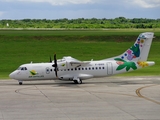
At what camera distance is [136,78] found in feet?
178

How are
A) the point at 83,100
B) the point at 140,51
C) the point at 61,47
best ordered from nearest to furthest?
the point at 83,100, the point at 140,51, the point at 61,47

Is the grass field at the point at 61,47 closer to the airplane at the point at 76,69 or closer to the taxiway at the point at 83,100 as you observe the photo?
the airplane at the point at 76,69

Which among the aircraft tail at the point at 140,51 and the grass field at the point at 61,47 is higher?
the aircraft tail at the point at 140,51

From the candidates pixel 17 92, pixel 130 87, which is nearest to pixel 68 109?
pixel 17 92

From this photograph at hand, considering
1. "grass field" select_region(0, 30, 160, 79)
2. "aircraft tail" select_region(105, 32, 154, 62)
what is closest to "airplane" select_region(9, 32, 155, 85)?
"aircraft tail" select_region(105, 32, 154, 62)

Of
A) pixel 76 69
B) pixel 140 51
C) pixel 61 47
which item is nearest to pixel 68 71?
pixel 76 69

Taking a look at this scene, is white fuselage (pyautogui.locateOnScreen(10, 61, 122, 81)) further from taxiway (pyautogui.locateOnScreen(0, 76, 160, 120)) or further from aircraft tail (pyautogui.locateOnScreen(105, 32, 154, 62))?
aircraft tail (pyautogui.locateOnScreen(105, 32, 154, 62))

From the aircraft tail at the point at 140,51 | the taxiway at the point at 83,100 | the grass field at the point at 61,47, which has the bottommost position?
the grass field at the point at 61,47

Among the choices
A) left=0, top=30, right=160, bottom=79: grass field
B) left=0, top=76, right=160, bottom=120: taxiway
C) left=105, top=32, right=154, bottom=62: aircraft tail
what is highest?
left=105, top=32, right=154, bottom=62: aircraft tail

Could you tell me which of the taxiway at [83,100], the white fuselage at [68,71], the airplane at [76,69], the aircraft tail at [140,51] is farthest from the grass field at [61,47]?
the taxiway at [83,100]

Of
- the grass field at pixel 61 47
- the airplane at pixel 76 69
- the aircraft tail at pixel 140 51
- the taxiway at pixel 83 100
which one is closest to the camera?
the taxiway at pixel 83 100

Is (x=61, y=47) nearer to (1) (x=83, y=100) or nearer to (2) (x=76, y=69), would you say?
(2) (x=76, y=69)

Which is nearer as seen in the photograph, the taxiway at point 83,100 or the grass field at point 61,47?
the taxiway at point 83,100

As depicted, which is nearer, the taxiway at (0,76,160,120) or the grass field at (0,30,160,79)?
the taxiway at (0,76,160,120)
